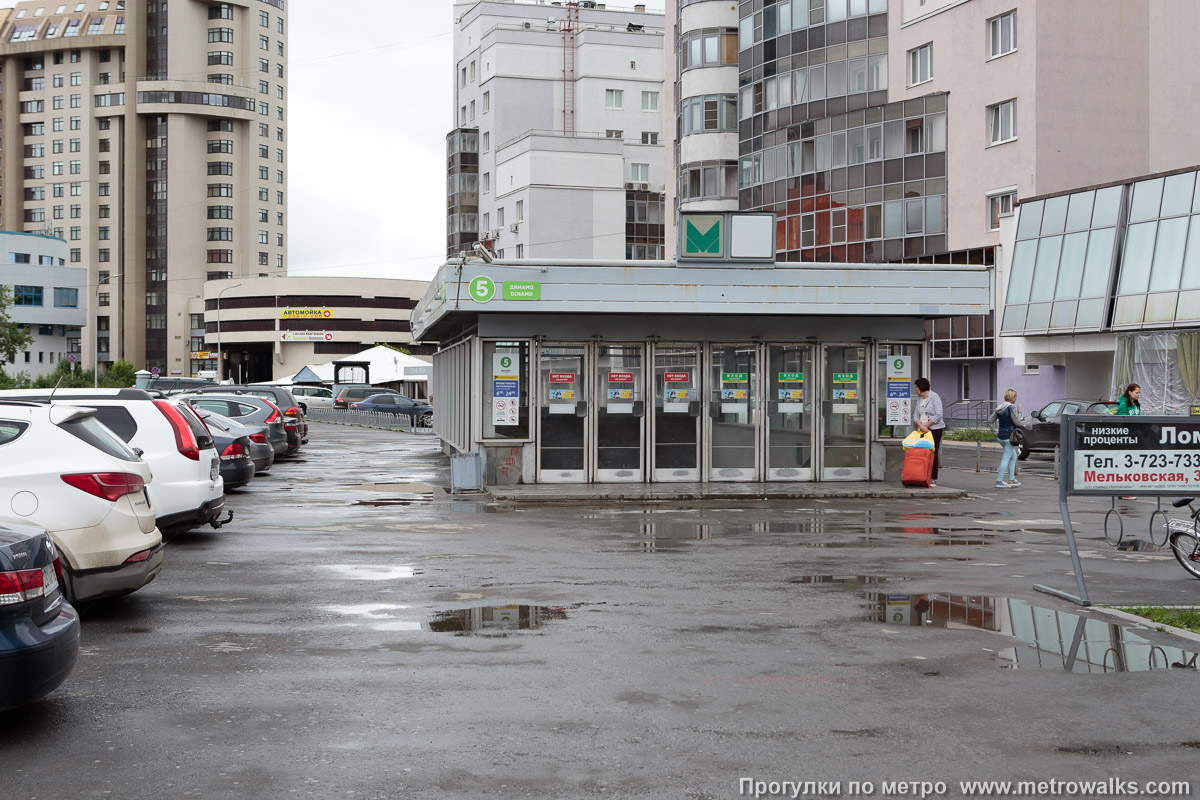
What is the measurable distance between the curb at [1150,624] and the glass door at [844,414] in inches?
470

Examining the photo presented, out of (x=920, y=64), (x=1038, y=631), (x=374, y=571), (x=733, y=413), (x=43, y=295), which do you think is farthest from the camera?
(x=43, y=295)

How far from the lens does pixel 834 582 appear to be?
35.6 ft

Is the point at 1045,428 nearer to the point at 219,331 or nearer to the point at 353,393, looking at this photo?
the point at 353,393

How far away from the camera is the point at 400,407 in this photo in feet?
179

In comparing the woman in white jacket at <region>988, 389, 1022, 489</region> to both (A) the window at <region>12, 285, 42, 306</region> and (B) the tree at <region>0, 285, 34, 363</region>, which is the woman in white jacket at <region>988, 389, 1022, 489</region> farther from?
(A) the window at <region>12, 285, 42, 306</region>

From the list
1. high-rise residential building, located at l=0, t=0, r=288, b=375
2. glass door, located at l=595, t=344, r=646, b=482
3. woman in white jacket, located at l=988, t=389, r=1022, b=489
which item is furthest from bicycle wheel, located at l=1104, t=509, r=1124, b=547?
high-rise residential building, located at l=0, t=0, r=288, b=375

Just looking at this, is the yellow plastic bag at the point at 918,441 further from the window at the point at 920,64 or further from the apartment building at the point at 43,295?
the apartment building at the point at 43,295

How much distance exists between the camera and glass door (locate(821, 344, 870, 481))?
21.5m

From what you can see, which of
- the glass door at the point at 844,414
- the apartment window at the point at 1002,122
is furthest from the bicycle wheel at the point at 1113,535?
the apartment window at the point at 1002,122

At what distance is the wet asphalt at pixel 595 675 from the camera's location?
5523mm

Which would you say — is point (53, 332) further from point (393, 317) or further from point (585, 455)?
point (585, 455)

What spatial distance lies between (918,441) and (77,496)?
577 inches

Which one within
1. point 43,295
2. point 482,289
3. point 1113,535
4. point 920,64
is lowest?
point 1113,535

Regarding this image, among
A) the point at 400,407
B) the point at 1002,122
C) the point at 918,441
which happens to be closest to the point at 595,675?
the point at 918,441
